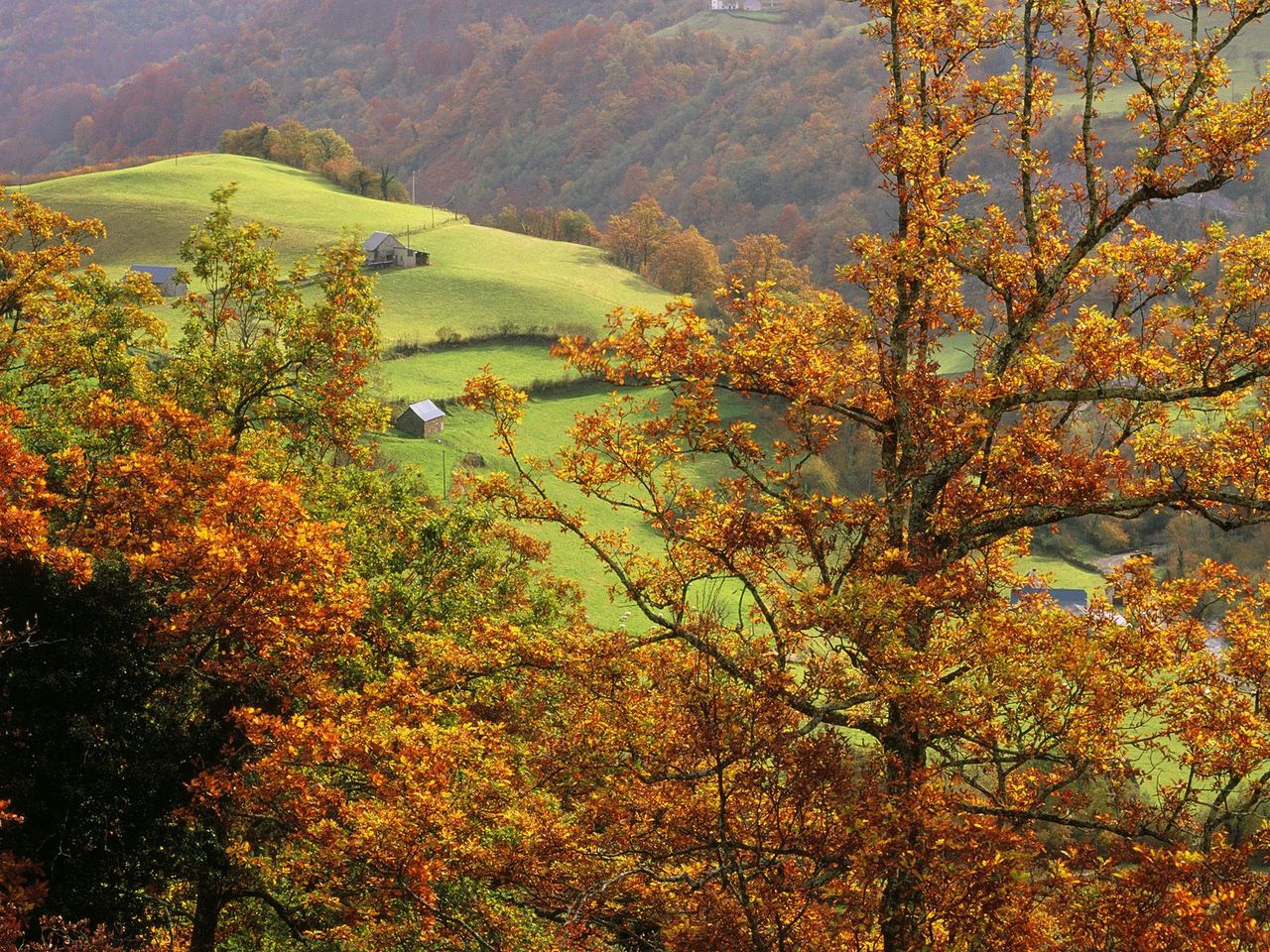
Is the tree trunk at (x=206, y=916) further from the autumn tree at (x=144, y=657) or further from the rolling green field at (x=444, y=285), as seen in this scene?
the rolling green field at (x=444, y=285)

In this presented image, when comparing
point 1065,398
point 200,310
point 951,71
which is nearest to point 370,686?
point 1065,398

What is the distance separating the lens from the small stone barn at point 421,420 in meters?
65.0

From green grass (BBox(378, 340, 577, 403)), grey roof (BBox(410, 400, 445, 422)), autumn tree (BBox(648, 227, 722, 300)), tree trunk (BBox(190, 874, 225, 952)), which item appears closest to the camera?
tree trunk (BBox(190, 874, 225, 952))

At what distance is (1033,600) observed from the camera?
1352 cm

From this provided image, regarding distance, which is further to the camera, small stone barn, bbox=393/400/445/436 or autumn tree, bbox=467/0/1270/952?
small stone barn, bbox=393/400/445/436

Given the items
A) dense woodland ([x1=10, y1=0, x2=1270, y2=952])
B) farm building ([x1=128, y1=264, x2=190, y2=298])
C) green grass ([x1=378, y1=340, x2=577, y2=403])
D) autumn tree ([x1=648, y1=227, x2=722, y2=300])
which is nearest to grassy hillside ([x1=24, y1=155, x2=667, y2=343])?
green grass ([x1=378, y1=340, x2=577, y2=403])

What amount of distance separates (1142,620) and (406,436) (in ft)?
179

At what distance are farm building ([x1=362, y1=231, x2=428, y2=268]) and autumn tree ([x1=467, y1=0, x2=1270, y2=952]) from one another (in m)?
84.2

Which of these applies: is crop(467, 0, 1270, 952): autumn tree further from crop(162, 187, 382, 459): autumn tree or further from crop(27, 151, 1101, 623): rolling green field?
crop(27, 151, 1101, 623): rolling green field

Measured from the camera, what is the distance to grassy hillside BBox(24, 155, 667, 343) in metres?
87.9

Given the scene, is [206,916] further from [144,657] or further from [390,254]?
[390,254]

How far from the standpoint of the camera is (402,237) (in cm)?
10419

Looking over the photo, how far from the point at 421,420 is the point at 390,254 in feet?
118

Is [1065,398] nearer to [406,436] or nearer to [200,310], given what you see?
[200,310]
